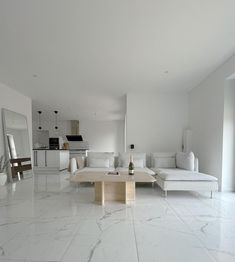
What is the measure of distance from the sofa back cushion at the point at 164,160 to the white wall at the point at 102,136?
7.08m

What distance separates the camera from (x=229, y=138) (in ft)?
14.6

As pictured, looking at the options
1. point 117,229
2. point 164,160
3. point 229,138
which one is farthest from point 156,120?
point 117,229

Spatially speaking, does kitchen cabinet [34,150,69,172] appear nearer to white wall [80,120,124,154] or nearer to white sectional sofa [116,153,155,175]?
white sectional sofa [116,153,155,175]

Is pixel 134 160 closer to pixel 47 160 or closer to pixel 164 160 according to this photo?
pixel 164 160

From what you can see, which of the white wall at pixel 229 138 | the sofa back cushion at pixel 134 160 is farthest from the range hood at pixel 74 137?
the white wall at pixel 229 138

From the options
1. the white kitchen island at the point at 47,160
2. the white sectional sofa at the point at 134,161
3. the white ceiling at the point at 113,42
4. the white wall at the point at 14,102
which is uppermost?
the white ceiling at the point at 113,42

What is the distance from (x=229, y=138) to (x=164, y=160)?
5.69 feet

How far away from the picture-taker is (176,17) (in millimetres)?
2709

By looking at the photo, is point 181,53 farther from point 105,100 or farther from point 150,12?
point 105,100

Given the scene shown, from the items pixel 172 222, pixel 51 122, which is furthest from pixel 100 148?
pixel 172 222

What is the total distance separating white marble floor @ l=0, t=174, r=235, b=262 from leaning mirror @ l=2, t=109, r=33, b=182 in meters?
2.23

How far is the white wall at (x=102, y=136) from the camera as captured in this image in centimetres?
1271

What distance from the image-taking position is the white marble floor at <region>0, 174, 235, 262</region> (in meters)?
1.96

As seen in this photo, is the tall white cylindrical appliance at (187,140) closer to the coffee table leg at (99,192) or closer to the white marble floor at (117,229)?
the white marble floor at (117,229)
